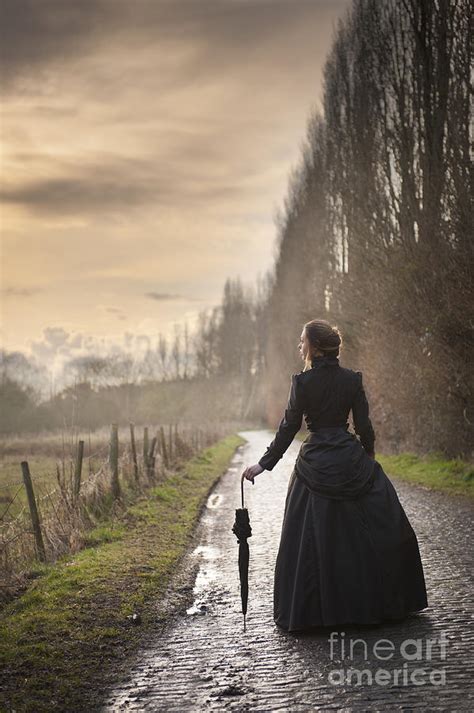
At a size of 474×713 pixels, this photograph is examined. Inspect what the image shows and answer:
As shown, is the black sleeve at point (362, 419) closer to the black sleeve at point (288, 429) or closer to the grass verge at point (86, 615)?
the black sleeve at point (288, 429)

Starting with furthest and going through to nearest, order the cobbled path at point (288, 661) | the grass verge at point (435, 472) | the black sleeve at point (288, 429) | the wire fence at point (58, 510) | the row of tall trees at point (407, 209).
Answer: the row of tall trees at point (407, 209), the grass verge at point (435, 472), the wire fence at point (58, 510), the black sleeve at point (288, 429), the cobbled path at point (288, 661)

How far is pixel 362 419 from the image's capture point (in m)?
5.68

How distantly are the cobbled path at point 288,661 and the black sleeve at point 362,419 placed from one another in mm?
1362

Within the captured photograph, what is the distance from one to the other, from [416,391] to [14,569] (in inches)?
489

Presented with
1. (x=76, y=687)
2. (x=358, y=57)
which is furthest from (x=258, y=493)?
(x=358, y=57)

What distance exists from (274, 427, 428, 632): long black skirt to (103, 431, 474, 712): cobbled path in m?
0.16

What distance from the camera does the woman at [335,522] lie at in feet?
16.9

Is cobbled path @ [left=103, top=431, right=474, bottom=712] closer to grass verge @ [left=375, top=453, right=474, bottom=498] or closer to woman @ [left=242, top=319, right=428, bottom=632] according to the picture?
woman @ [left=242, top=319, right=428, bottom=632]

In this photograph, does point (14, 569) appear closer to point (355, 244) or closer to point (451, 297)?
point (451, 297)

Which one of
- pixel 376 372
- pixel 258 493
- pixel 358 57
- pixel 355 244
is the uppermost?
pixel 358 57

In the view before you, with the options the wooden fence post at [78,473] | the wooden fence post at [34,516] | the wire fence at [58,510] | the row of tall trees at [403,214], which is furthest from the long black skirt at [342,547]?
the row of tall trees at [403,214]

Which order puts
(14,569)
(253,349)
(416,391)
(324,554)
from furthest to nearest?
(253,349), (416,391), (14,569), (324,554)

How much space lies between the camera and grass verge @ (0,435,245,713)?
14.6 ft

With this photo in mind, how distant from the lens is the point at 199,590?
22.5 feet
